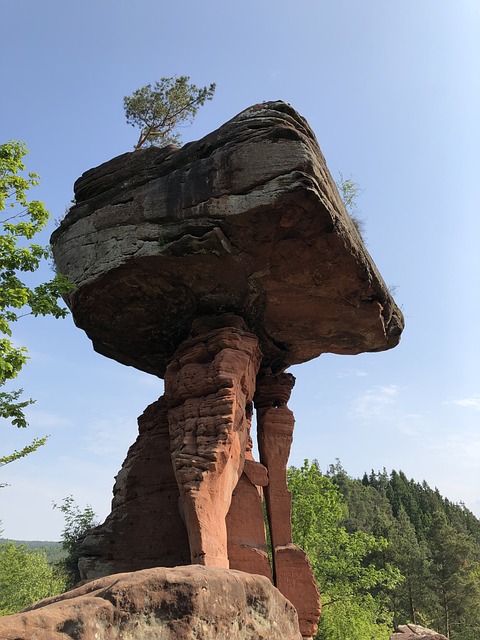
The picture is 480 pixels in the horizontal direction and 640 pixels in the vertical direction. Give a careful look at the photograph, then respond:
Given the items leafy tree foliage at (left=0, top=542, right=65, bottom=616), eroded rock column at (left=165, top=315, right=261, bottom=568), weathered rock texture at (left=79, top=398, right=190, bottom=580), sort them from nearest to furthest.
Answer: eroded rock column at (left=165, top=315, right=261, bottom=568)
weathered rock texture at (left=79, top=398, right=190, bottom=580)
leafy tree foliage at (left=0, top=542, right=65, bottom=616)

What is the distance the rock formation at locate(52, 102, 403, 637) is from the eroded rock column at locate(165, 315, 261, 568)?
2 cm

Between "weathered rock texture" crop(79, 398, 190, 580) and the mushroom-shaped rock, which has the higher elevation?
Answer: the mushroom-shaped rock

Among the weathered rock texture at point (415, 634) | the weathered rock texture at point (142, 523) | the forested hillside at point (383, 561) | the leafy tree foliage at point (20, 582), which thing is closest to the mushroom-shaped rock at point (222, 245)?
the weathered rock texture at point (142, 523)

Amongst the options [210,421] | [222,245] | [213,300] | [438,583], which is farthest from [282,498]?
[438,583]

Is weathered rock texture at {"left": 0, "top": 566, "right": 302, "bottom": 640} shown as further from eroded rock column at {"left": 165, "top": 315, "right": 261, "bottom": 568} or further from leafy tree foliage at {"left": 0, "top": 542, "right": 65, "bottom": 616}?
leafy tree foliage at {"left": 0, "top": 542, "right": 65, "bottom": 616}

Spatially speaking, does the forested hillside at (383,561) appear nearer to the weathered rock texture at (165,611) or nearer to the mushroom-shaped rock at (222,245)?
the mushroom-shaped rock at (222,245)

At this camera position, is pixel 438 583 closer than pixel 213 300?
No

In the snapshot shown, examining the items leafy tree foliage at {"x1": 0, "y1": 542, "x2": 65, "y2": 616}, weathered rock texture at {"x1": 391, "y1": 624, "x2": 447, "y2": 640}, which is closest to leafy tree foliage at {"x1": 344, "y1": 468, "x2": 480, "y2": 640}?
weathered rock texture at {"x1": 391, "y1": 624, "x2": 447, "y2": 640}

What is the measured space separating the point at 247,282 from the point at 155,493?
3960 mm

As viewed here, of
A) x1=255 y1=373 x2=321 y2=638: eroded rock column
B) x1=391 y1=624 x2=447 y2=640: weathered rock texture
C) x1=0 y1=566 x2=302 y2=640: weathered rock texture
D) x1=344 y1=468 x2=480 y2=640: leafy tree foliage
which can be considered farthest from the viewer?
x1=344 y1=468 x2=480 y2=640: leafy tree foliage

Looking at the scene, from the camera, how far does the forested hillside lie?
21250 mm

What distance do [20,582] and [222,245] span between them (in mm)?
23378

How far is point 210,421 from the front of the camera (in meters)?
7.85

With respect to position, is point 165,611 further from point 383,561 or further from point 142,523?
point 383,561
